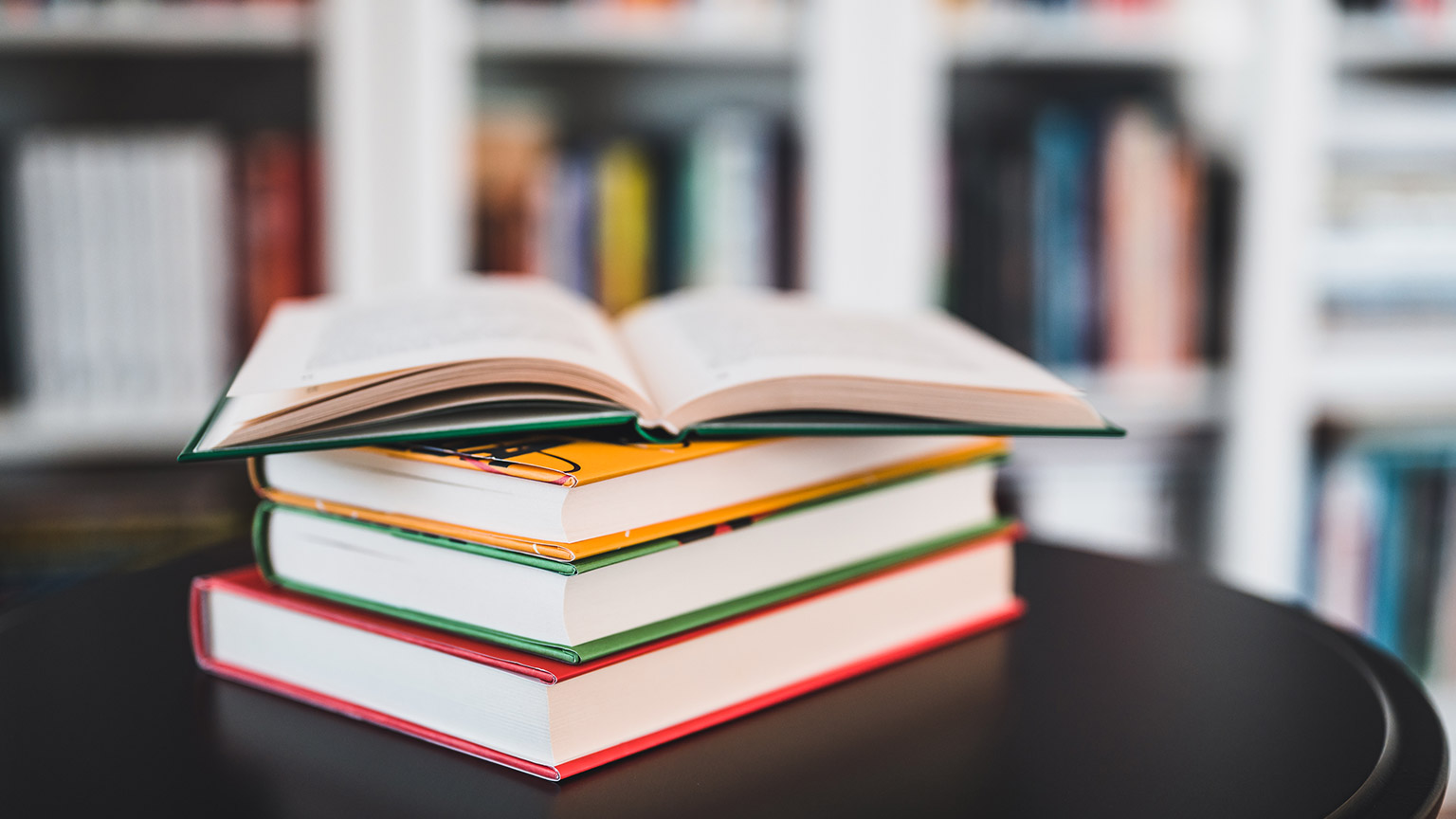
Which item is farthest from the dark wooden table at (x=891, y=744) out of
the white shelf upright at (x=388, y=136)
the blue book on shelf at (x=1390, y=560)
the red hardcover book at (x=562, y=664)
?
the blue book on shelf at (x=1390, y=560)

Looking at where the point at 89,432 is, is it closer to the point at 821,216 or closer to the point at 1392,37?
the point at 821,216

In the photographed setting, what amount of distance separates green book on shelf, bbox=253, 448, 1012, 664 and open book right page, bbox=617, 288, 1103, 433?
5cm

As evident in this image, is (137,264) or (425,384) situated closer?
(425,384)

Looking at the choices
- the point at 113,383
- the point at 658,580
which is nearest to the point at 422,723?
the point at 658,580

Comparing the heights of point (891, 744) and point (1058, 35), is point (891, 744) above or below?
below

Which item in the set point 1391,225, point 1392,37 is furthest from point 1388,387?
point 1392,37

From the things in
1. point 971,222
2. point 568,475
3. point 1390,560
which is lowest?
point 1390,560

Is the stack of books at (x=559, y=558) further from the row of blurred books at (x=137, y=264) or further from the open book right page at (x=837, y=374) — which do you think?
the row of blurred books at (x=137, y=264)

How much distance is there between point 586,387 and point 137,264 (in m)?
1.03

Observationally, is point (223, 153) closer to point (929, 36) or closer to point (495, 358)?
point (929, 36)

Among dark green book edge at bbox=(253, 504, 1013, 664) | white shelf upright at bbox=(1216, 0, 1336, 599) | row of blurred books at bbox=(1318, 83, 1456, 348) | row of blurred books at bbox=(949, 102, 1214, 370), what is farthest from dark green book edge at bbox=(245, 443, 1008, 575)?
row of blurred books at bbox=(1318, 83, 1456, 348)

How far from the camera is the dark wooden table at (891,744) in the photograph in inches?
14.8

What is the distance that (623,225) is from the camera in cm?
136

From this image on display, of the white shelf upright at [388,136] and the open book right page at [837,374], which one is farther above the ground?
the white shelf upright at [388,136]
